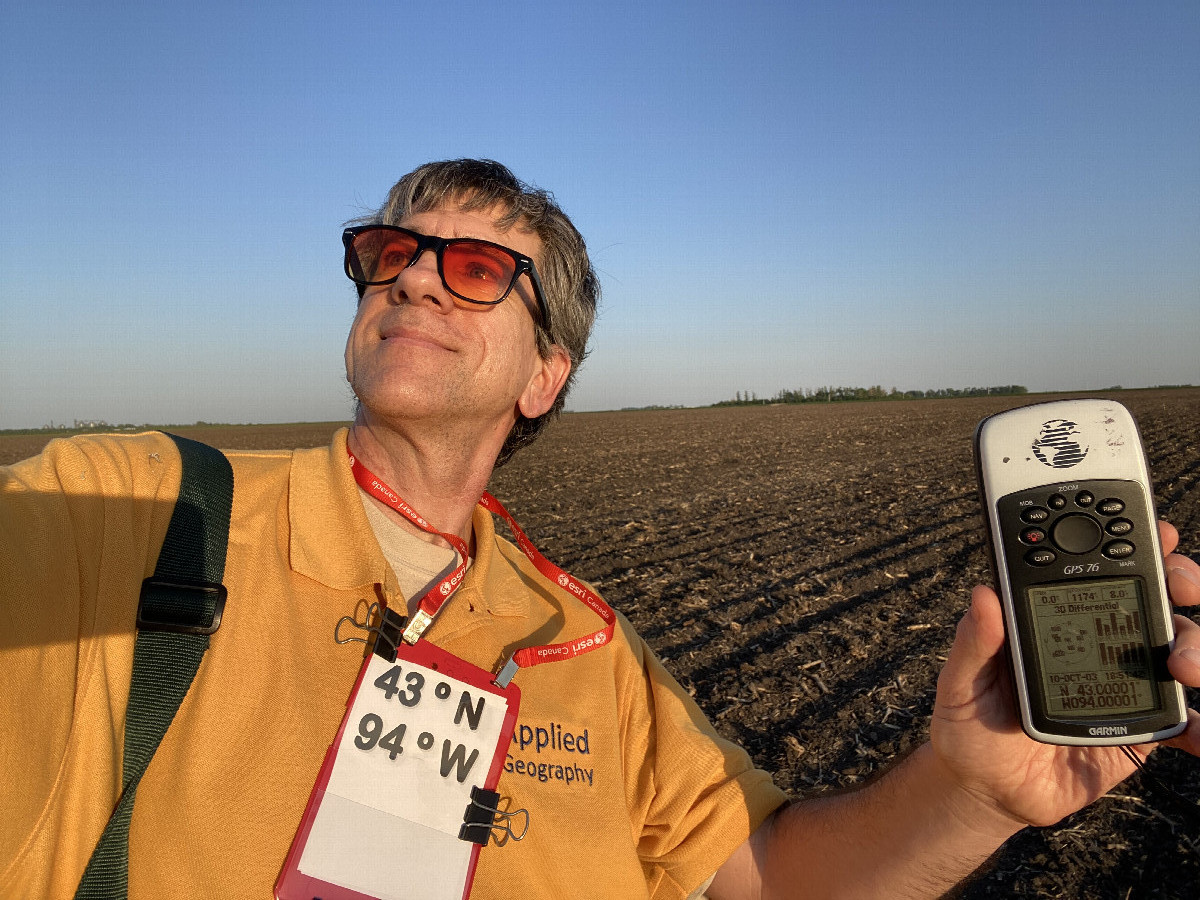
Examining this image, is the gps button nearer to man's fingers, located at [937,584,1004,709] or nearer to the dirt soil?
man's fingers, located at [937,584,1004,709]

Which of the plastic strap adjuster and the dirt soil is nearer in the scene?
the plastic strap adjuster

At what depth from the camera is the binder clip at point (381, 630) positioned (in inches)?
64.4

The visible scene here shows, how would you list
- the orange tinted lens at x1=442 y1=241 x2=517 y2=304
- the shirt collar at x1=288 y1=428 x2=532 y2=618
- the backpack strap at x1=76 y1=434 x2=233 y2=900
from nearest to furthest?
the backpack strap at x1=76 y1=434 x2=233 y2=900, the shirt collar at x1=288 y1=428 x2=532 y2=618, the orange tinted lens at x1=442 y1=241 x2=517 y2=304

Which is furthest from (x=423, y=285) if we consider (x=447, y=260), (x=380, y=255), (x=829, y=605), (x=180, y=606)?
(x=829, y=605)

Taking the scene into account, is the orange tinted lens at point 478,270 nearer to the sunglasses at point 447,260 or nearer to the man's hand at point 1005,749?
the sunglasses at point 447,260

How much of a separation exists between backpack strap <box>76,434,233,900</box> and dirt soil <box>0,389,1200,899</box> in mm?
1478

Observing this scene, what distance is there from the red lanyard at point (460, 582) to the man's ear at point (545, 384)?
38cm

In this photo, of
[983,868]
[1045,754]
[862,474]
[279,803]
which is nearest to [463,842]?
[279,803]

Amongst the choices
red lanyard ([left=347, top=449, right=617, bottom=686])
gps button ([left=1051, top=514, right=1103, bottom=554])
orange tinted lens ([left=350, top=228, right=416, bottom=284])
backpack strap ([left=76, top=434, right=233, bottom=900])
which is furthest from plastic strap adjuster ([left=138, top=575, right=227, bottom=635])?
gps button ([left=1051, top=514, right=1103, bottom=554])

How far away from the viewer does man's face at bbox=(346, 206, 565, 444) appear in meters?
2.13

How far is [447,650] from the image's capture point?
5.96 feet

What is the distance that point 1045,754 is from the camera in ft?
4.97

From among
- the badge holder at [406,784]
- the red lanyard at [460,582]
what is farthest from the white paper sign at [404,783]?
the red lanyard at [460,582]

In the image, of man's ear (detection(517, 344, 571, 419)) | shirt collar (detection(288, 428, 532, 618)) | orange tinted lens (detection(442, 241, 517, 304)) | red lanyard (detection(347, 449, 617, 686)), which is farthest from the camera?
man's ear (detection(517, 344, 571, 419))
